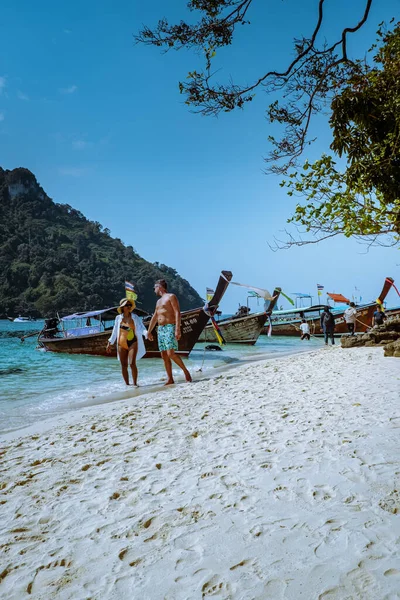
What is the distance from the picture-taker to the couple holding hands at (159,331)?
6926mm

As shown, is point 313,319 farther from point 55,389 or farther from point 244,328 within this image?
point 55,389

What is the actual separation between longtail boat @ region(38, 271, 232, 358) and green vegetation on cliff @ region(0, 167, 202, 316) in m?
66.0

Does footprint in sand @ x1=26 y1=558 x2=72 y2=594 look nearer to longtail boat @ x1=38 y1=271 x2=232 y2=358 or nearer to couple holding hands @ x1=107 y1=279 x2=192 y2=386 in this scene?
couple holding hands @ x1=107 y1=279 x2=192 y2=386

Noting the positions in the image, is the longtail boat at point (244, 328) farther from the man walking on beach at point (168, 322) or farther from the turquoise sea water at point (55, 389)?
the man walking on beach at point (168, 322)

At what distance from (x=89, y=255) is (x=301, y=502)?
116294 mm

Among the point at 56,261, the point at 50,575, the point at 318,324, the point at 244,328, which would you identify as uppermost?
the point at 56,261

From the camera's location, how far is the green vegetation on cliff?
9276 centimetres

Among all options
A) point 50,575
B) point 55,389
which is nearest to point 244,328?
point 55,389

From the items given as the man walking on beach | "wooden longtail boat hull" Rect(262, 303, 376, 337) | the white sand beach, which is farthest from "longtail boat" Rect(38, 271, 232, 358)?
"wooden longtail boat hull" Rect(262, 303, 376, 337)

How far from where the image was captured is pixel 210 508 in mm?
2133

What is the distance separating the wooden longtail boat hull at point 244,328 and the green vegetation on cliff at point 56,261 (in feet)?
210

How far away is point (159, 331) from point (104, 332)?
9992 millimetres

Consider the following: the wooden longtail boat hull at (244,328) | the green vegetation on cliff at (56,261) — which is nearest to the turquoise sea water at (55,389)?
the wooden longtail boat hull at (244,328)

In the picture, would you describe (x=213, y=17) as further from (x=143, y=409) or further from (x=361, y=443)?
(x=143, y=409)
